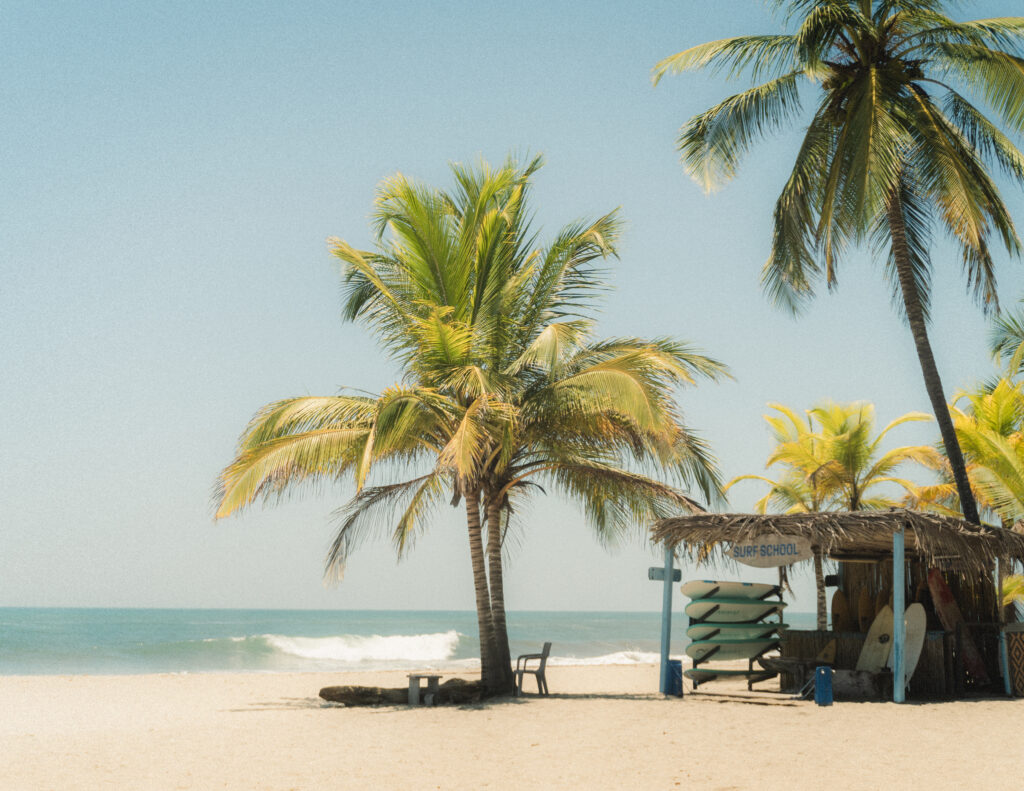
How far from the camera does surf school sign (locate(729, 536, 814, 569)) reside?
11.2 metres

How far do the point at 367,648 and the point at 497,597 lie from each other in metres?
36.0

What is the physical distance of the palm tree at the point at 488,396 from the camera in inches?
438

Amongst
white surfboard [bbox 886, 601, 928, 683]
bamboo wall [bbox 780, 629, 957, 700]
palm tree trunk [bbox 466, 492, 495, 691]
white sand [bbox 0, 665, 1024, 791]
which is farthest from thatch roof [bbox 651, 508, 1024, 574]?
palm tree trunk [bbox 466, 492, 495, 691]

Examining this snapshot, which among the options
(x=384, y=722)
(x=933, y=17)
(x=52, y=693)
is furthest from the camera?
(x=52, y=693)

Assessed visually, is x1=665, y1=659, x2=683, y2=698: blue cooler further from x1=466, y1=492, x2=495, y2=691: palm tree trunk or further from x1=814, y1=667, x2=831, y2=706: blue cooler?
x1=466, y1=492, x2=495, y2=691: palm tree trunk

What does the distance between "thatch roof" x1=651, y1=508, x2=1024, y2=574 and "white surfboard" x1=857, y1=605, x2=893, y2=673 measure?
91cm

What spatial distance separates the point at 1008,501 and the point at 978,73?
21.2ft

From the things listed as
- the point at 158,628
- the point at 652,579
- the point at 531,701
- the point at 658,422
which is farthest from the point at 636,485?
the point at 158,628

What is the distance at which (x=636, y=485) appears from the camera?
473 inches

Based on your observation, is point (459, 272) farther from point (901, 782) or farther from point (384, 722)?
point (901, 782)

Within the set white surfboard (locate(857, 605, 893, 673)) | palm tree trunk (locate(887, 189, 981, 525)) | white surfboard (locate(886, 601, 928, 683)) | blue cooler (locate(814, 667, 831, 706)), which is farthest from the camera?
palm tree trunk (locate(887, 189, 981, 525))

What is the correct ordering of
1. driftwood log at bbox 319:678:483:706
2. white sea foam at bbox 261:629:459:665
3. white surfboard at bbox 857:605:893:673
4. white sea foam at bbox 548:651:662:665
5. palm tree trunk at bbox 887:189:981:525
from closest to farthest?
driftwood log at bbox 319:678:483:706, white surfboard at bbox 857:605:893:673, palm tree trunk at bbox 887:189:981:525, white sea foam at bbox 548:651:662:665, white sea foam at bbox 261:629:459:665

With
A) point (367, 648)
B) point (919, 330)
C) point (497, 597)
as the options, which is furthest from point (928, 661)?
point (367, 648)

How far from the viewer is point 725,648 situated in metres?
12.3
